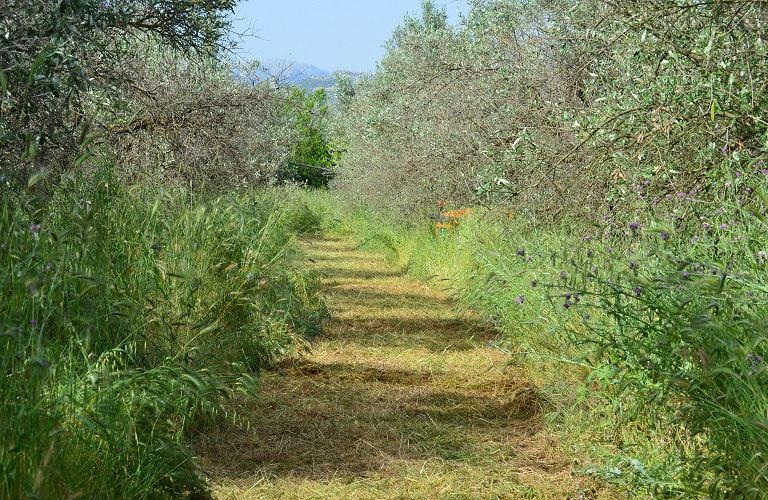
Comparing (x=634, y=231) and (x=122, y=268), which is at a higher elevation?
(x=634, y=231)

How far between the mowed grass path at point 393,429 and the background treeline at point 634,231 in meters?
0.31

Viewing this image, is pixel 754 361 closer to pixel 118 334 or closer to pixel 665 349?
pixel 665 349

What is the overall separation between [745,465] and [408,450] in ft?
8.30

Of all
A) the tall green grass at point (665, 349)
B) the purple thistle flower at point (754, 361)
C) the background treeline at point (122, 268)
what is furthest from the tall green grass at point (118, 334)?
the purple thistle flower at point (754, 361)

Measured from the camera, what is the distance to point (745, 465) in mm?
3920

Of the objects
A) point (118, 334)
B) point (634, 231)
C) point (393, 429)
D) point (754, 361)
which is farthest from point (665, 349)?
point (634, 231)

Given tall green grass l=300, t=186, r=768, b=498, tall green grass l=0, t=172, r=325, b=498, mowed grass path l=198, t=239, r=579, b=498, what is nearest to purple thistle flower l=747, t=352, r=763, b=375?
tall green grass l=300, t=186, r=768, b=498

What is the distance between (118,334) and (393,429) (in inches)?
93.6

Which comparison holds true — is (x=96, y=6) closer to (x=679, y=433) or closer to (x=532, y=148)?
(x=532, y=148)

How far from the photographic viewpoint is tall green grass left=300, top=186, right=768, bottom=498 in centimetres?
411

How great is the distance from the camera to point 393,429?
650cm

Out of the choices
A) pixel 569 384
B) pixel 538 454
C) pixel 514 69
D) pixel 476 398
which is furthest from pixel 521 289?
pixel 514 69

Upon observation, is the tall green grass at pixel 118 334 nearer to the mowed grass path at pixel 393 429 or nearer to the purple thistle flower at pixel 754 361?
the mowed grass path at pixel 393 429

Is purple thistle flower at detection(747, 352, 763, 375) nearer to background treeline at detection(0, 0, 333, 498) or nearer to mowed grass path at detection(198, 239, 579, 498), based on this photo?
mowed grass path at detection(198, 239, 579, 498)
